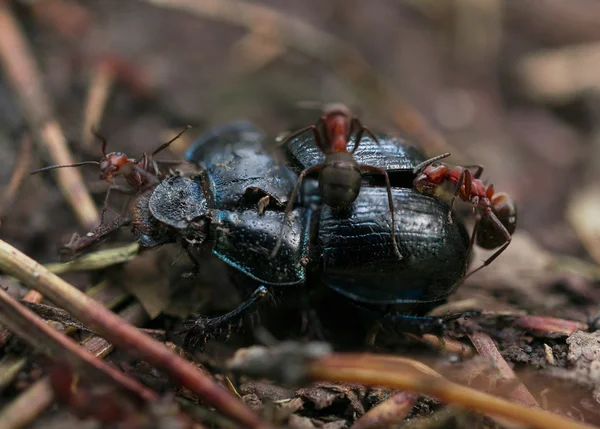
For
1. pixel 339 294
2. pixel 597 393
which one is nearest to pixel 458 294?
pixel 339 294

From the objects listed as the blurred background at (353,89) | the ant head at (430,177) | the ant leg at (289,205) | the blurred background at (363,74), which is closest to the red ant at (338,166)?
the ant leg at (289,205)

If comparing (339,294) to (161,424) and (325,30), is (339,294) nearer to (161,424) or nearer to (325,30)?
(161,424)

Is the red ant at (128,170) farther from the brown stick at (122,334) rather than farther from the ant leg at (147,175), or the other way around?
the brown stick at (122,334)

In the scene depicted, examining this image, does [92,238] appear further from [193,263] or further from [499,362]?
[499,362]

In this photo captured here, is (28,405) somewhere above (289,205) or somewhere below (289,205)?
Answer: below

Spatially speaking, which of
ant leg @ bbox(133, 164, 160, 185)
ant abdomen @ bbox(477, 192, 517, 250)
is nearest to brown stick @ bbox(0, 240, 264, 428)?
ant leg @ bbox(133, 164, 160, 185)

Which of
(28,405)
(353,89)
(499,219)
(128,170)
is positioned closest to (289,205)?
(128,170)
